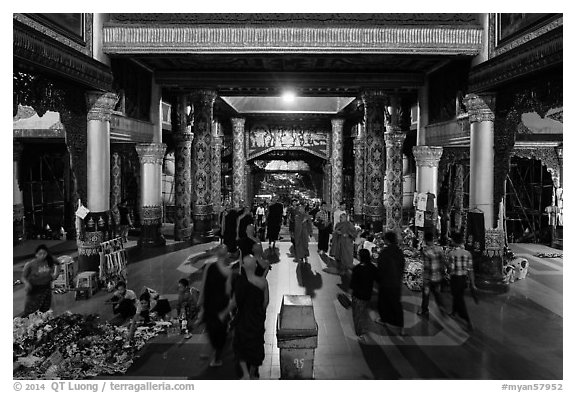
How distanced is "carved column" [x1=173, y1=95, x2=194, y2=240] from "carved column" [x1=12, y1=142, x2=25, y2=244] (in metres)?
5.02

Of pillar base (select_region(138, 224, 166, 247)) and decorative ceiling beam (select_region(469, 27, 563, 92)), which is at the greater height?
decorative ceiling beam (select_region(469, 27, 563, 92))

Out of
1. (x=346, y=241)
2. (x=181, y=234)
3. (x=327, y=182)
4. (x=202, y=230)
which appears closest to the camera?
(x=346, y=241)

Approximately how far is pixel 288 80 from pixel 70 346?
9471 millimetres

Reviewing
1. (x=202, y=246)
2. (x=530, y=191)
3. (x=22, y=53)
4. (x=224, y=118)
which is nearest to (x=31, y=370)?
(x=22, y=53)

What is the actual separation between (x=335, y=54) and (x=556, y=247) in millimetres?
10545

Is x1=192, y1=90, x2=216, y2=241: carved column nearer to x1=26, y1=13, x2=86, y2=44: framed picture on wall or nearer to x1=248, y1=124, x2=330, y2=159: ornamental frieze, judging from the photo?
x1=26, y1=13, x2=86, y2=44: framed picture on wall

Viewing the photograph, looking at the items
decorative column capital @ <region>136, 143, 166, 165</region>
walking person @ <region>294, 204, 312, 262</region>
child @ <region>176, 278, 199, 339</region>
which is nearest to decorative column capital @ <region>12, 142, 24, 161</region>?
decorative column capital @ <region>136, 143, 166, 165</region>

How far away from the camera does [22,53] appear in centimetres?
670

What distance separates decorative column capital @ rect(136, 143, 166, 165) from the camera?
13867 millimetres

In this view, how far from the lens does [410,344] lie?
598 centimetres

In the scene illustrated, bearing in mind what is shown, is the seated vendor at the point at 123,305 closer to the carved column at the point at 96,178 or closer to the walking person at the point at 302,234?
the carved column at the point at 96,178

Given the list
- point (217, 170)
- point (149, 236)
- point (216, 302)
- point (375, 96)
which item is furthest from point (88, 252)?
point (217, 170)

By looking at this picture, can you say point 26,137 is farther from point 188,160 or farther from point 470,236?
point 470,236

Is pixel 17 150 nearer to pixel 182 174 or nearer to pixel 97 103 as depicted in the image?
pixel 182 174
